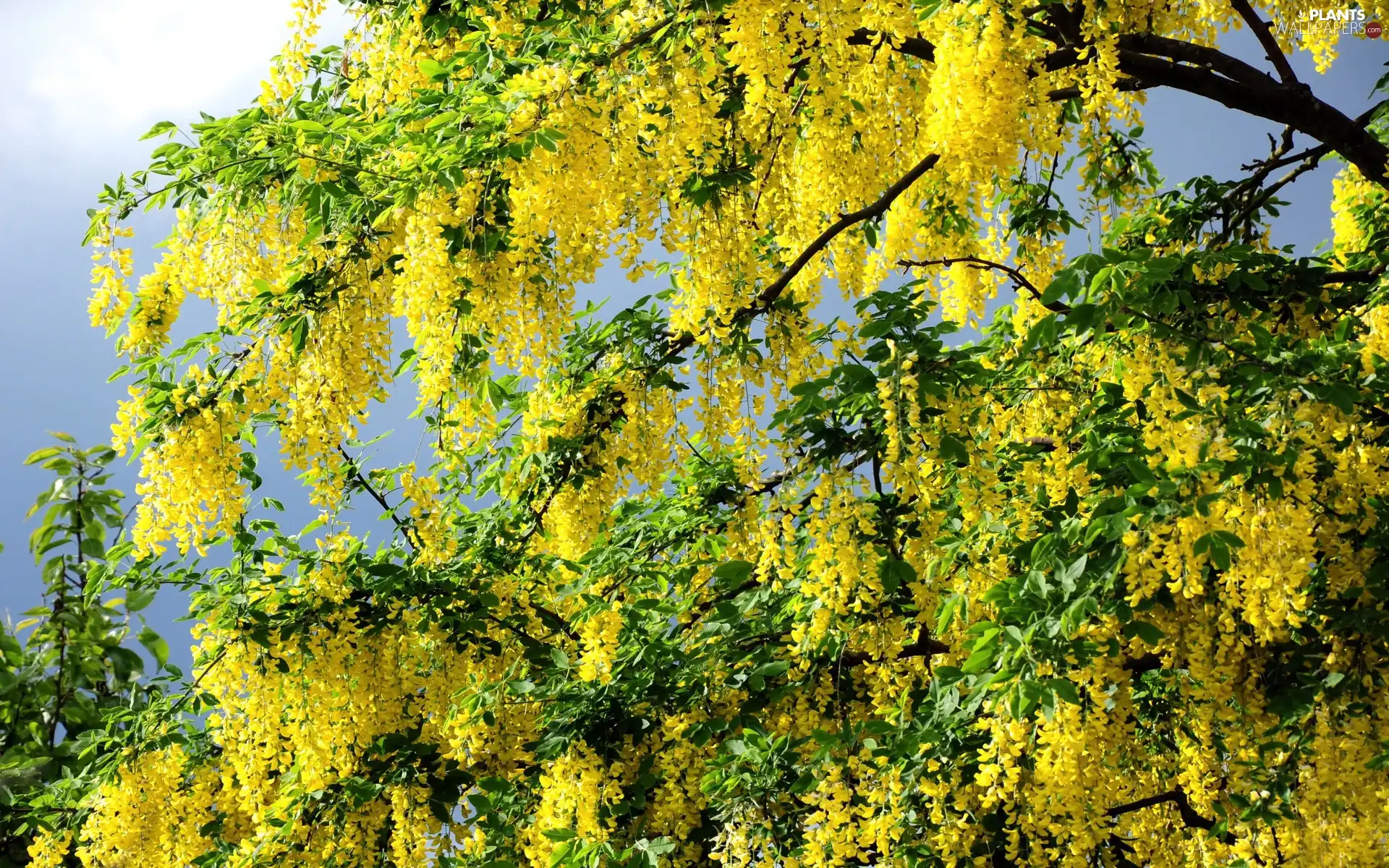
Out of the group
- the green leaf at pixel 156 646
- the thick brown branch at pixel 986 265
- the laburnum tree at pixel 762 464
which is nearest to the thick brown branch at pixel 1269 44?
the laburnum tree at pixel 762 464

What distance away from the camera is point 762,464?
390 cm

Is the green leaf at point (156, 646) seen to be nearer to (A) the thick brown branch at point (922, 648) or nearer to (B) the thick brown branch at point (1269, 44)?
(A) the thick brown branch at point (922, 648)

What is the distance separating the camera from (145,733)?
4.03 meters

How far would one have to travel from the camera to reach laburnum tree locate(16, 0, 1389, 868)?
3055 millimetres

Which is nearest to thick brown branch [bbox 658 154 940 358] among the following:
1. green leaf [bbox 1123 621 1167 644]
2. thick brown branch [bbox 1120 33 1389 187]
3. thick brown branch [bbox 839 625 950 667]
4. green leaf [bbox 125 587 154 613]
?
thick brown branch [bbox 1120 33 1389 187]

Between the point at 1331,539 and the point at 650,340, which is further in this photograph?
the point at 650,340

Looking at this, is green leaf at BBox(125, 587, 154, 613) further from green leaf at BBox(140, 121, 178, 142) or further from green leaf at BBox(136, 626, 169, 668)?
green leaf at BBox(140, 121, 178, 142)

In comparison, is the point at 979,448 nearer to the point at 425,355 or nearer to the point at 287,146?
the point at 425,355

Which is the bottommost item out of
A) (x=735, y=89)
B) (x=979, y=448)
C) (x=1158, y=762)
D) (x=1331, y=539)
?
(x=1158, y=762)

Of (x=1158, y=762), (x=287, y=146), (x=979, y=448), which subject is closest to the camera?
(x=287, y=146)

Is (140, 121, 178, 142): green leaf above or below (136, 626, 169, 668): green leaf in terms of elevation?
above

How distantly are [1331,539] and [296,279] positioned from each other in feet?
9.98

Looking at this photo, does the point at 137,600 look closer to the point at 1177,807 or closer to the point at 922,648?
the point at 922,648

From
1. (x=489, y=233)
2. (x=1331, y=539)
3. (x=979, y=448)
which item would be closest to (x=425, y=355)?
(x=489, y=233)
